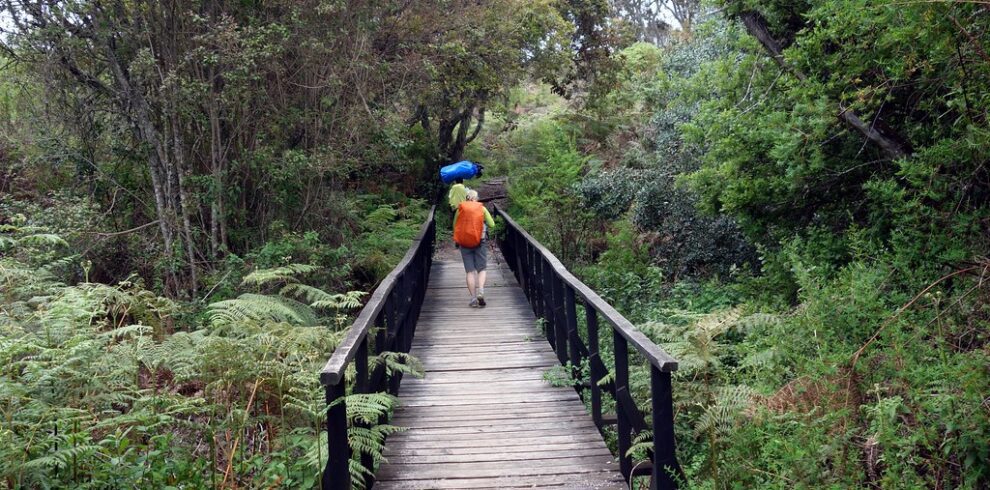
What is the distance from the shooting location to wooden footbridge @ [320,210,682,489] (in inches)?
139

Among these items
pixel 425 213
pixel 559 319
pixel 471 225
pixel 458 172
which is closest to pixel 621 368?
pixel 559 319

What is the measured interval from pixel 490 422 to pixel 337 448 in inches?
85.1

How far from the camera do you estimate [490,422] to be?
552cm

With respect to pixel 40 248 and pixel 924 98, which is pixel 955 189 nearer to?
pixel 924 98

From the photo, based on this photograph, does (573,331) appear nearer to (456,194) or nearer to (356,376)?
(356,376)

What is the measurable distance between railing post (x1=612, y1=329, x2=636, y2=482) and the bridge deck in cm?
10

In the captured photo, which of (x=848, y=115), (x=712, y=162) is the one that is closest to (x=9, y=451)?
(x=848, y=115)

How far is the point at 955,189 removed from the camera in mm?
5395

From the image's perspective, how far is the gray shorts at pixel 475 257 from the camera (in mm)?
9977

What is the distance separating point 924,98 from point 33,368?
21.0 feet

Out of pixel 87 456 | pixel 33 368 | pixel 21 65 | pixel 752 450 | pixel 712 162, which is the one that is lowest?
pixel 752 450

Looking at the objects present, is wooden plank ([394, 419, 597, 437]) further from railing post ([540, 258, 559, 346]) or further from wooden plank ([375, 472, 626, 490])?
railing post ([540, 258, 559, 346])

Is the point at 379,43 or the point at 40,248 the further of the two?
the point at 379,43

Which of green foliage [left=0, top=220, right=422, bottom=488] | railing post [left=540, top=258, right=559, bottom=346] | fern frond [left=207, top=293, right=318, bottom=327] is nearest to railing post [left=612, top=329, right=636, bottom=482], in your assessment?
green foliage [left=0, top=220, right=422, bottom=488]
